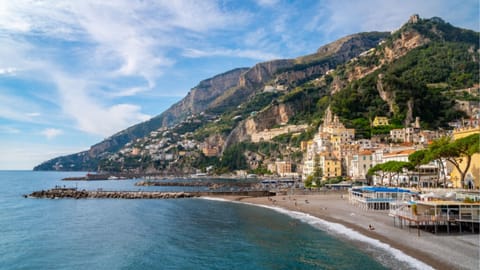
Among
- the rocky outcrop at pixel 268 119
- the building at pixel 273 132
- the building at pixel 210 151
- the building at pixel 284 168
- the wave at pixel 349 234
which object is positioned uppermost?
the rocky outcrop at pixel 268 119

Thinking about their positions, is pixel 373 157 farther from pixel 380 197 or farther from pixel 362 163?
pixel 380 197

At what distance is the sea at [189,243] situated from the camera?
24594 millimetres

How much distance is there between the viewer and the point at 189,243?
1202 inches

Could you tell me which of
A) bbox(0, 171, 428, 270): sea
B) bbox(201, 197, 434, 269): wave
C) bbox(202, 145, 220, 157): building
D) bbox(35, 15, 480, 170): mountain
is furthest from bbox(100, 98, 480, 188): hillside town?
bbox(202, 145, 220, 157): building

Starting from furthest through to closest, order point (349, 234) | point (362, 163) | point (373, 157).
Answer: point (362, 163) < point (373, 157) < point (349, 234)

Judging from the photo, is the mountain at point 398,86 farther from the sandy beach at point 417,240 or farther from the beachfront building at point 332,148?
the sandy beach at point 417,240

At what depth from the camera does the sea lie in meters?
24.6

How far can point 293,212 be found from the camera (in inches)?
1870

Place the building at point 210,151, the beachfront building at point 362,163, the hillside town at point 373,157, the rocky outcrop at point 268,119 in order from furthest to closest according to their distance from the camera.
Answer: the building at point 210,151 → the rocky outcrop at point 268,119 → the beachfront building at point 362,163 → the hillside town at point 373,157

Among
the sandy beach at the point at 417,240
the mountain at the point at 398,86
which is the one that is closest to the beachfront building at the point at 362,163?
the mountain at the point at 398,86

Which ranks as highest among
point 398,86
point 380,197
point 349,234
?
point 398,86

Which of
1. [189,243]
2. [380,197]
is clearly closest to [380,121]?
[380,197]

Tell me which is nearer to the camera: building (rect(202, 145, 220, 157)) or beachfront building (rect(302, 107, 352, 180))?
beachfront building (rect(302, 107, 352, 180))

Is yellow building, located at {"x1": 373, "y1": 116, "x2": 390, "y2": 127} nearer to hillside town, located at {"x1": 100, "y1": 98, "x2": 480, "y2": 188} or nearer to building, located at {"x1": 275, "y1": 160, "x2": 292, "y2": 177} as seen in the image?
hillside town, located at {"x1": 100, "y1": 98, "x2": 480, "y2": 188}
